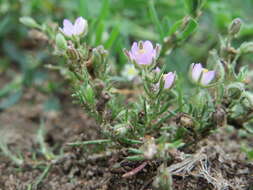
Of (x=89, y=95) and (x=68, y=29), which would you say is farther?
(x=68, y=29)

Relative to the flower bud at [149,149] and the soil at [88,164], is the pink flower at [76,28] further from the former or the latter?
the flower bud at [149,149]

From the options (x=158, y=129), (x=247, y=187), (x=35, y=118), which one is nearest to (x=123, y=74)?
(x=35, y=118)

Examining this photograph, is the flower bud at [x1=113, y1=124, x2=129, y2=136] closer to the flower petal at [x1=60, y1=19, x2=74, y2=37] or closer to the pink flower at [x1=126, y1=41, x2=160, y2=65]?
the pink flower at [x1=126, y1=41, x2=160, y2=65]

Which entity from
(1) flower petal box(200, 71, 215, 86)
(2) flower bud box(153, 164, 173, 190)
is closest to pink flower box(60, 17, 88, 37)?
(1) flower petal box(200, 71, 215, 86)

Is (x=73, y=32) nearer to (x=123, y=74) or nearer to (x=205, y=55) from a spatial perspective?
(x=123, y=74)

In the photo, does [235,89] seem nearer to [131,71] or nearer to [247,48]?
[247,48]

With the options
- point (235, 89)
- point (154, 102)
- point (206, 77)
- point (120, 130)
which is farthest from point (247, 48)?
point (120, 130)

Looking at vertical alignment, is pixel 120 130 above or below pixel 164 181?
above
